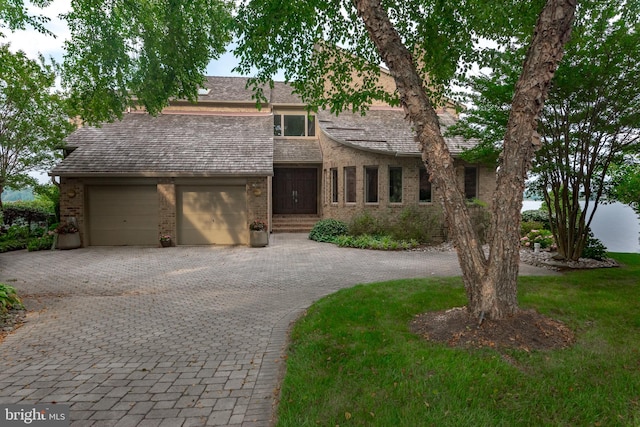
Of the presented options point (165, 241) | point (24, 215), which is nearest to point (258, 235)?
point (165, 241)

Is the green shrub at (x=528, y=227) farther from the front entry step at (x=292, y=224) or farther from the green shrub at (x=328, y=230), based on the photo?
the front entry step at (x=292, y=224)

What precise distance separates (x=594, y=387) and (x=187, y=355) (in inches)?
172

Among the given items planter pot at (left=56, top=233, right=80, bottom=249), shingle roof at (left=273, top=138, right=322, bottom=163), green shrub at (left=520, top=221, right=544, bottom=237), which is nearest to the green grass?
green shrub at (left=520, top=221, right=544, bottom=237)

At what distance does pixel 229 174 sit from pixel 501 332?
1147 centimetres

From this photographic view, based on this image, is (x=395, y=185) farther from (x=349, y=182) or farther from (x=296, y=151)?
(x=296, y=151)

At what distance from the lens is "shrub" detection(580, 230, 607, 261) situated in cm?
1023

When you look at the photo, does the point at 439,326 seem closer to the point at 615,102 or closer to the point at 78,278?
the point at 615,102

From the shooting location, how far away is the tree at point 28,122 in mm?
14756

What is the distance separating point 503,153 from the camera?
4.38 meters

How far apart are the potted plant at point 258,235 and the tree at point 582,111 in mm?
7806

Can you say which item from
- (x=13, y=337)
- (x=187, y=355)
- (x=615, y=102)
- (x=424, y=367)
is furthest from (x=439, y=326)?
(x=615, y=102)

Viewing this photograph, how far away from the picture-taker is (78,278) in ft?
28.6

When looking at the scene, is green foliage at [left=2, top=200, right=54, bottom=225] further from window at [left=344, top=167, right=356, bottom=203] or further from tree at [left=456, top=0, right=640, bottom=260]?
tree at [left=456, top=0, right=640, bottom=260]

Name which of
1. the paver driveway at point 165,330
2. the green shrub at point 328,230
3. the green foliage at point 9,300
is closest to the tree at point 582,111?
the paver driveway at point 165,330
